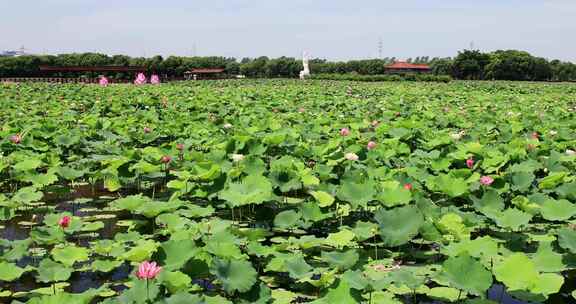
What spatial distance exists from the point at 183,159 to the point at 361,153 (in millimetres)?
1460

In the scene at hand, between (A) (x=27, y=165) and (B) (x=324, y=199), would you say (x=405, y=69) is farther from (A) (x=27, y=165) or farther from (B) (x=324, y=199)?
(B) (x=324, y=199)

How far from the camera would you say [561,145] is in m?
5.08

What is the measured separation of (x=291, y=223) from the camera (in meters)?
3.01

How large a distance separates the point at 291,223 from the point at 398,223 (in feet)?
1.89

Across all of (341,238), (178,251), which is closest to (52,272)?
(178,251)

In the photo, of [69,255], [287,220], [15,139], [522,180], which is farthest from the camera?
[15,139]

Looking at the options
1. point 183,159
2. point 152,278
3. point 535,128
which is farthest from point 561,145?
point 152,278

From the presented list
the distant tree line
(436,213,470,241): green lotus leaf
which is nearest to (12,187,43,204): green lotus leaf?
(436,213,470,241): green lotus leaf

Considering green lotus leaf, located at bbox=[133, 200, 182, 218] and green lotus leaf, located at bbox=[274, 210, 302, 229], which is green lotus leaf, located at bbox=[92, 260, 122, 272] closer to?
green lotus leaf, located at bbox=[133, 200, 182, 218]

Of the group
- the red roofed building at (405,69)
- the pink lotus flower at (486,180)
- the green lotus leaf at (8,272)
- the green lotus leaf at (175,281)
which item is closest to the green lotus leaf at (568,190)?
the pink lotus flower at (486,180)

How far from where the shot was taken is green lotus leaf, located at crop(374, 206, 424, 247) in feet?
8.86

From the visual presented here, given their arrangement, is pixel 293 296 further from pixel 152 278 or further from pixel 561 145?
pixel 561 145

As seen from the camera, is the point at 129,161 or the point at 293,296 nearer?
the point at 293,296

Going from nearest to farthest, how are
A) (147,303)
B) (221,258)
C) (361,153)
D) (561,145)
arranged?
1. (147,303)
2. (221,258)
3. (361,153)
4. (561,145)
